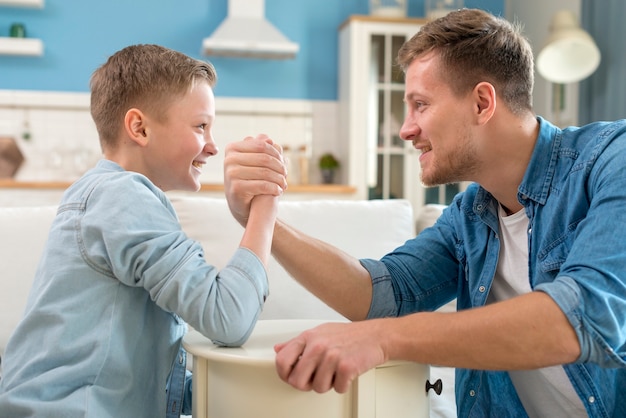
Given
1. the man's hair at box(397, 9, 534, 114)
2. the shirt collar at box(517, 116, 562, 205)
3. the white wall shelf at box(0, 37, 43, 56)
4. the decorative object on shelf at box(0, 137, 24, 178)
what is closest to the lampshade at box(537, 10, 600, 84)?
Answer: the man's hair at box(397, 9, 534, 114)

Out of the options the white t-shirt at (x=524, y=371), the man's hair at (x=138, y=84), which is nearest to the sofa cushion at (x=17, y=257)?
the man's hair at (x=138, y=84)

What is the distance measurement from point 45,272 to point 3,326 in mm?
890

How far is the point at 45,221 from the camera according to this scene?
2047mm

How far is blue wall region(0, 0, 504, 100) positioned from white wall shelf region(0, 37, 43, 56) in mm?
142

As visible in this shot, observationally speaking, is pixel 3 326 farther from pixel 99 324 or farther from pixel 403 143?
pixel 403 143

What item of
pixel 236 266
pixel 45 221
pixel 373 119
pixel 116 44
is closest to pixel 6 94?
pixel 116 44

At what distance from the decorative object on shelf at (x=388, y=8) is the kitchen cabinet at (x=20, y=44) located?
2.43 meters

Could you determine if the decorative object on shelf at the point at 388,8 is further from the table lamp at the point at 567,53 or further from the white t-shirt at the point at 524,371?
the white t-shirt at the point at 524,371

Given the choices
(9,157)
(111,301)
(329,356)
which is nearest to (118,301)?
(111,301)

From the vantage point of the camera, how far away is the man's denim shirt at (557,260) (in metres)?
1.07

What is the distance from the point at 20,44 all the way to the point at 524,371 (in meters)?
4.54

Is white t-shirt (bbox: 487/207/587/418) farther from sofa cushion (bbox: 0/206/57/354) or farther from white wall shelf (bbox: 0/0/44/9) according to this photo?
white wall shelf (bbox: 0/0/44/9)

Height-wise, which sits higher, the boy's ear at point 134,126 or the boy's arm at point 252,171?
the boy's ear at point 134,126

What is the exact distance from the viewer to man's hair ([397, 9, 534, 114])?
4.90 feet
